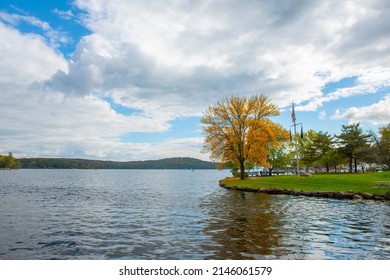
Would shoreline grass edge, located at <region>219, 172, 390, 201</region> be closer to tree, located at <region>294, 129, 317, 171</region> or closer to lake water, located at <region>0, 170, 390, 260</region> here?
lake water, located at <region>0, 170, 390, 260</region>

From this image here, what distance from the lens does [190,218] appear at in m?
20.8

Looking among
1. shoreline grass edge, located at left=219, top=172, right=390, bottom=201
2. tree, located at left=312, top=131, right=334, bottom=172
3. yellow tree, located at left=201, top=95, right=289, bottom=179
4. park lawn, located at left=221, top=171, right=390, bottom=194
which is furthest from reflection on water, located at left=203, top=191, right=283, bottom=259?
tree, located at left=312, top=131, right=334, bottom=172

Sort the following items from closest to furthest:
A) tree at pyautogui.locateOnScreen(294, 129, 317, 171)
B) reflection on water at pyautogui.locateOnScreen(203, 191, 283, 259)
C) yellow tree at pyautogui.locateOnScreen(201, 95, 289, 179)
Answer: reflection on water at pyautogui.locateOnScreen(203, 191, 283, 259)
yellow tree at pyautogui.locateOnScreen(201, 95, 289, 179)
tree at pyautogui.locateOnScreen(294, 129, 317, 171)

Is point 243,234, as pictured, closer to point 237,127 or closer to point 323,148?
point 237,127

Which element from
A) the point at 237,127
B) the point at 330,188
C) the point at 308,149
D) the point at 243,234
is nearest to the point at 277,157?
the point at 308,149

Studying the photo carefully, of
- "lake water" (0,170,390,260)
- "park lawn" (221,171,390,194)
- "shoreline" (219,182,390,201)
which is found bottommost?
"lake water" (0,170,390,260)

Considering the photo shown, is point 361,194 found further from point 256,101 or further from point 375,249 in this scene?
point 256,101

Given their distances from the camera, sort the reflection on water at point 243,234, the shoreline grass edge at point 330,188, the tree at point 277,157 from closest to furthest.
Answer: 1. the reflection on water at point 243,234
2. the shoreline grass edge at point 330,188
3. the tree at point 277,157

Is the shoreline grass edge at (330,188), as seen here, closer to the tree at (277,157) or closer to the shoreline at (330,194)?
the shoreline at (330,194)

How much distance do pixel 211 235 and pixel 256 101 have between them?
4194cm

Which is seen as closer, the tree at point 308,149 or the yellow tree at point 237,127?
the yellow tree at point 237,127

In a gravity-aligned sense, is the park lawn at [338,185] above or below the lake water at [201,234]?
above

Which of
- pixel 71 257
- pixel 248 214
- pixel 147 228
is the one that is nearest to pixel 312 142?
pixel 248 214

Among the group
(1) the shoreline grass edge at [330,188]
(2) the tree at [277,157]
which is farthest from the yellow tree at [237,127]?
(2) the tree at [277,157]
